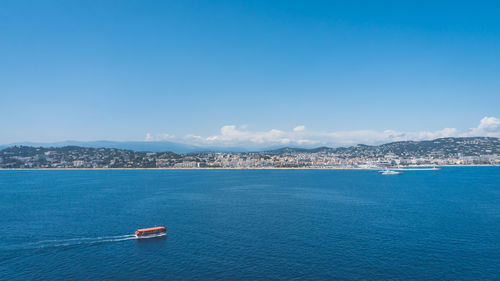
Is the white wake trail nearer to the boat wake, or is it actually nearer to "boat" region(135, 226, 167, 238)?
the boat wake

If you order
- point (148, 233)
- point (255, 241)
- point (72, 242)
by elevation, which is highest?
point (148, 233)

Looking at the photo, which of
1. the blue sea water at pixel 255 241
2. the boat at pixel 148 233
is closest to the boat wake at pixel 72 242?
the blue sea water at pixel 255 241

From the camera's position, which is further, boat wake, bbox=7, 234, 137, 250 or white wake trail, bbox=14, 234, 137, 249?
white wake trail, bbox=14, 234, 137, 249

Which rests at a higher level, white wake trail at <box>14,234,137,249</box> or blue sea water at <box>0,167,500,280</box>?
white wake trail at <box>14,234,137,249</box>

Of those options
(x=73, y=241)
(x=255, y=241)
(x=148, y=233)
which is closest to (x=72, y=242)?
(x=73, y=241)

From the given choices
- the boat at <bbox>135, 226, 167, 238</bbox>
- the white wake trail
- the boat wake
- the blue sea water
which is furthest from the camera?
the boat at <bbox>135, 226, 167, 238</bbox>

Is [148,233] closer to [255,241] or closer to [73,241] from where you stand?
[73,241]

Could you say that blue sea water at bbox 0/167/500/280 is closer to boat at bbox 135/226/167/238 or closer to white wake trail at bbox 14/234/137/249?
white wake trail at bbox 14/234/137/249

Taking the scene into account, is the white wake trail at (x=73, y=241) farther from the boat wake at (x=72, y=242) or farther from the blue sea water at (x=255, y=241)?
the blue sea water at (x=255, y=241)

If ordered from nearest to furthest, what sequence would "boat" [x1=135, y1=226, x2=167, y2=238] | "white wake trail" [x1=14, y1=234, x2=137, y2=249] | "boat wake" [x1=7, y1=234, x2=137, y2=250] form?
"boat wake" [x1=7, y1=234, x2=137, y2=250], "white wake trail" [x1=14, y1=234, x2=137, y2=249], "boat" [x1=135, y1=226, x2=167, y2=238]

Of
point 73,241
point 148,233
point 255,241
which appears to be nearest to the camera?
point 255,241

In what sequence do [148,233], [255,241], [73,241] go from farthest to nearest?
[148,233]
[73,241]
[255,241]

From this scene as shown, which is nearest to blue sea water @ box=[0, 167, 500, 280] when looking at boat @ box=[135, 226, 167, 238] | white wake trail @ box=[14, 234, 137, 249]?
white wake trail @ box=[14, 234, 137, 249]
